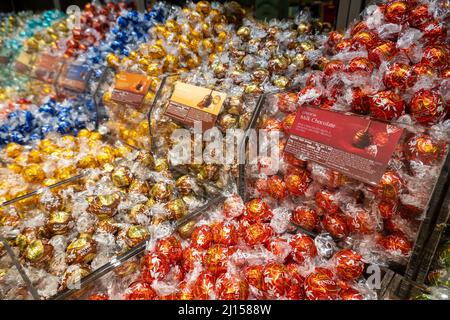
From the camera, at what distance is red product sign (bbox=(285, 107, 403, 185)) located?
1097 millimetres

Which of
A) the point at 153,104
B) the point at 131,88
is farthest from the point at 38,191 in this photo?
the point at 131,88

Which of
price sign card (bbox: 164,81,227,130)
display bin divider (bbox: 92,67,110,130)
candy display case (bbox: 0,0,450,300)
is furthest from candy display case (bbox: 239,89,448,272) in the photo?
display bin divider (bbox: 92,67,110,130)

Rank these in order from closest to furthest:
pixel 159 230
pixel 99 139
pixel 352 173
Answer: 1. pixel 352 173
2. pixel 159 230
3. pixel 99 139

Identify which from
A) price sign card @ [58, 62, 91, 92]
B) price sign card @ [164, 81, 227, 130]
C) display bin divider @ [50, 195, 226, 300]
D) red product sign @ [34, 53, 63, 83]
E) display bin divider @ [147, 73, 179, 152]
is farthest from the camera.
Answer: red product sign @ [34, 53, 63, 83]

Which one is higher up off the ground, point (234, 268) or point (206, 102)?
point (206, 102)

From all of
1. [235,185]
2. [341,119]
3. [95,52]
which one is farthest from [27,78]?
[341,119]

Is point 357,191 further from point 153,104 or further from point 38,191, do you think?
point 38,191

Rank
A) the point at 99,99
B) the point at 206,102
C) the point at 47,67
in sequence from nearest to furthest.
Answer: the point at 206,102
the point at 99,99
the point at 47,67

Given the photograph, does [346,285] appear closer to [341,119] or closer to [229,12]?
[341,119]

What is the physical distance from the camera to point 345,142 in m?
1.19

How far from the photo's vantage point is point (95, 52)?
9.95ft

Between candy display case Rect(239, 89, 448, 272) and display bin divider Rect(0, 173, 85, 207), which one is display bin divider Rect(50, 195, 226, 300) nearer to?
candy display case Rect(239, 89, 448, 272)

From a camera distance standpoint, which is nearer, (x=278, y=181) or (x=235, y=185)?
(x=278, y=181)
